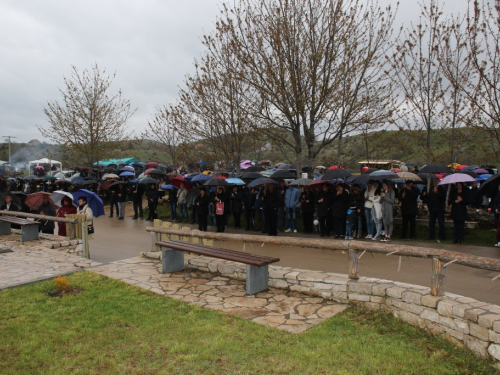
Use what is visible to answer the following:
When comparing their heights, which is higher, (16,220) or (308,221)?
(16,220)

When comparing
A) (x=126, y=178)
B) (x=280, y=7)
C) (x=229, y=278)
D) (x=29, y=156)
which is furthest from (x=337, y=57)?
(x=29, y=156)

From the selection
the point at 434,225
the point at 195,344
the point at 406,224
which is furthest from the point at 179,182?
the point at 195,344

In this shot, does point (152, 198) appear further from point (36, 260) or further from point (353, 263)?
point (353, 263)

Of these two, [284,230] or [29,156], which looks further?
[29,156]

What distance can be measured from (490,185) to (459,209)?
6.50 feet

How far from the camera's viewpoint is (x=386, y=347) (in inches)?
179

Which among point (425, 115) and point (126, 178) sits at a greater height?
point (425, 115)

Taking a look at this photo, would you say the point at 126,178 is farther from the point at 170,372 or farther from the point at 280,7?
the point at 170,372

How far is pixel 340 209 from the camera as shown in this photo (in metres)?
11.6

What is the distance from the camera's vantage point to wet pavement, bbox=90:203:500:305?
686cm

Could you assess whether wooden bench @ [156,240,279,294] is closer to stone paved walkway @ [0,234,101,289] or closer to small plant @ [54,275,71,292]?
small plant @ [54,275,71,292]

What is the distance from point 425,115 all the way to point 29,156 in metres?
63.0

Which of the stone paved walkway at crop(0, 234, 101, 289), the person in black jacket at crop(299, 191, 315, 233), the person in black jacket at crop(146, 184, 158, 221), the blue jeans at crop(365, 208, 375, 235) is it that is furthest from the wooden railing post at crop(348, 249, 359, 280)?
the person in black jacket at crop(146, 184, 158, 221)

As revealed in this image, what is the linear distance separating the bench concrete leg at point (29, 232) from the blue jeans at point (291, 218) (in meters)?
7.54
